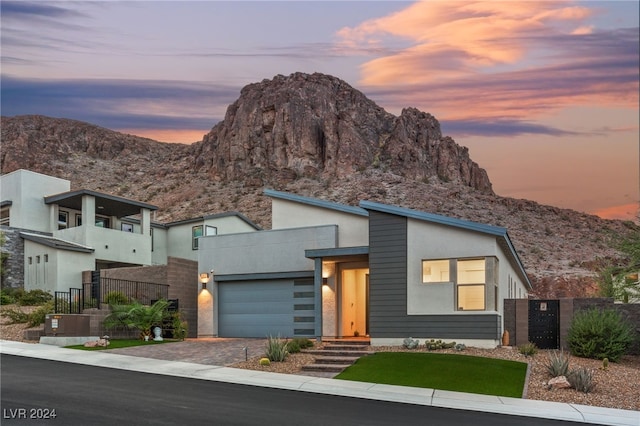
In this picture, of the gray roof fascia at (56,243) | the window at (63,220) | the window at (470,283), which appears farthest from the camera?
the window at (63,220)

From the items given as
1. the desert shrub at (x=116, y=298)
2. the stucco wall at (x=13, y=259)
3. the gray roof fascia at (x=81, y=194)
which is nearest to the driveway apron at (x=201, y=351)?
the desert shrub at (x=116, y=298)

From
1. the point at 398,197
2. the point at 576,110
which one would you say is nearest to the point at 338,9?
the point at 576,110

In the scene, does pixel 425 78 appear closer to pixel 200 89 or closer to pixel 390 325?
pixel 390 325

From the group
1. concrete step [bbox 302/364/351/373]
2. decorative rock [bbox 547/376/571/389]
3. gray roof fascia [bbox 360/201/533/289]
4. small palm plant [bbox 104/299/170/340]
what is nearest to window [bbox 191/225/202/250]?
small palm plant [bbox 104/299/170/340]

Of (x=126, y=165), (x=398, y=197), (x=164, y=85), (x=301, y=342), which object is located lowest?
(x=301, y=342)

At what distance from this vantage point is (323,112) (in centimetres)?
10006

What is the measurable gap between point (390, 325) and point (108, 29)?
1437 inches

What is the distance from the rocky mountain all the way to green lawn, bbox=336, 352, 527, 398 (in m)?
44.9

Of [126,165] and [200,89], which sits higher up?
[200,89]

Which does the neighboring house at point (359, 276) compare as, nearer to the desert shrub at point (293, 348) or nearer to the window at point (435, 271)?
the window at point (435, 271)

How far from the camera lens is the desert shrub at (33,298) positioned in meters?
32.0

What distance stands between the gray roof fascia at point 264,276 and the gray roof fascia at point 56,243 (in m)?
12.7

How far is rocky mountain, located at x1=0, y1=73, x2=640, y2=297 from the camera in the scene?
2928 inches

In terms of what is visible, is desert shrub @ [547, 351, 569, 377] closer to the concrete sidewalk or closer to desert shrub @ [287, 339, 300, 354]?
the concrete sidewalk
